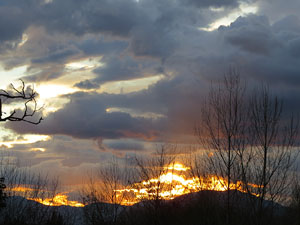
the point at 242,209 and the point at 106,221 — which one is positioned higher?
the point at 242,209

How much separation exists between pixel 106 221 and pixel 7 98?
1828 centimetres

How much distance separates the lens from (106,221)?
2852cm

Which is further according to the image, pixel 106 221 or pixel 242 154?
pixel 106 221

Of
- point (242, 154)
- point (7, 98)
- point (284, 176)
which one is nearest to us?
point (7, 98)

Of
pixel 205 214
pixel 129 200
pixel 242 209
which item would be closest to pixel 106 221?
pixel 129 200

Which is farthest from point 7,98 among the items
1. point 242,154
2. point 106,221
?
point 106,221

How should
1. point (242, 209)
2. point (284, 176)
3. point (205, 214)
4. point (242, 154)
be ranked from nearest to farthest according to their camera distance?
point (284, 176) → point (242, 154) → point (242, 209) → point (205, 214)

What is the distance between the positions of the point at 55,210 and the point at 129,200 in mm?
6038

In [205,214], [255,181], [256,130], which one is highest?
[256,130]

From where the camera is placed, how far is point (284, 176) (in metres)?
15.9

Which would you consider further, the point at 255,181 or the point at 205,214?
the point at 205,214

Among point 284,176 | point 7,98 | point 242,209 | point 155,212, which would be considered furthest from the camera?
point 155,212

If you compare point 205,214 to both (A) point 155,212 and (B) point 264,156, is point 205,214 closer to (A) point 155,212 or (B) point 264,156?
(A) point 155,212

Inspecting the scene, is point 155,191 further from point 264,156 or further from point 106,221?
point 264,156
